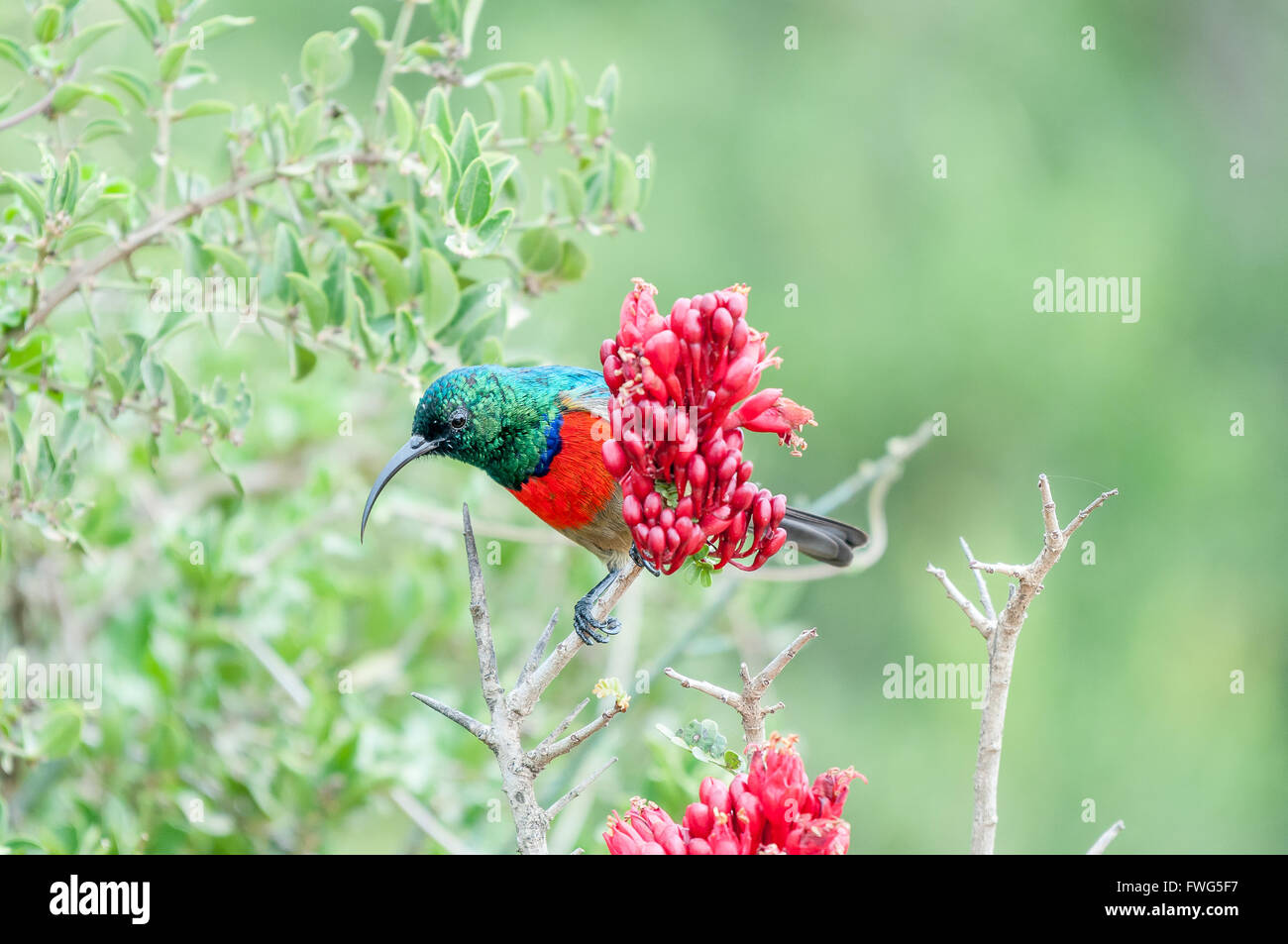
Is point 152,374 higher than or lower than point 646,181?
lower

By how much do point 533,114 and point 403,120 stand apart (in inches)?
11.8

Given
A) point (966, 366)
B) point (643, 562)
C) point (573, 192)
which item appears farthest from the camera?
point (966, 366)

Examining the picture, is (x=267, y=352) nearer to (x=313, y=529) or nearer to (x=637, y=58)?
(x=313, y=529)

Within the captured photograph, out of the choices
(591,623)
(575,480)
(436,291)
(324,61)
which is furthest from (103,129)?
(591,623)

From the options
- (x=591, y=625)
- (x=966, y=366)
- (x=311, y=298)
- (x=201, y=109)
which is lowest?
(x=591, y=625)

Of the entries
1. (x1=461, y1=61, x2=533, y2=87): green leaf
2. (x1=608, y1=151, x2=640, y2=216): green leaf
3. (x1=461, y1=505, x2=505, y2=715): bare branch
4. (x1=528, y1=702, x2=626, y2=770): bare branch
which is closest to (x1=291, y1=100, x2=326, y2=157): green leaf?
(x1=461, y1=61, x2=533, y2=87): green leaf

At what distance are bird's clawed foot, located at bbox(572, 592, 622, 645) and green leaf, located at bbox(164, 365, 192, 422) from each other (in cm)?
63

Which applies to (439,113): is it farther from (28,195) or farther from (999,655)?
(999,655)

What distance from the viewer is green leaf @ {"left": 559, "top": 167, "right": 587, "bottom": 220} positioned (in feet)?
6.47

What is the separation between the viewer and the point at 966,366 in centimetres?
587

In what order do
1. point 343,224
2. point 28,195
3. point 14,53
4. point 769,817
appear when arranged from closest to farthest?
point 769,817, point 28,195, point 14,53, point 343,224

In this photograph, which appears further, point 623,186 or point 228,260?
point 623,186

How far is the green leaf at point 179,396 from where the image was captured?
1.77 metres

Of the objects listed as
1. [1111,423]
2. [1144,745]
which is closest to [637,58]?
[1111,423]
